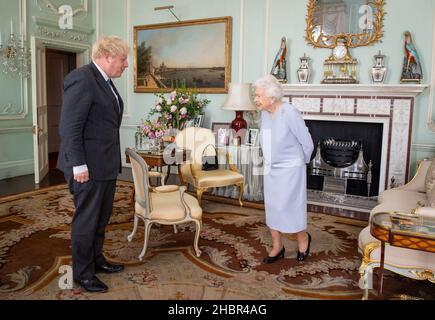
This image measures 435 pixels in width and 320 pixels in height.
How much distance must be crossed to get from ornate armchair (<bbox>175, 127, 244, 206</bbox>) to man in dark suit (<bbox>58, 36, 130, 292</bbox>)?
202 centimetres

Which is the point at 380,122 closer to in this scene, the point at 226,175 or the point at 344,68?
the point at 344,68

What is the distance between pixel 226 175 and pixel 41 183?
299 centimetres

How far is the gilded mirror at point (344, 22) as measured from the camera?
502cm

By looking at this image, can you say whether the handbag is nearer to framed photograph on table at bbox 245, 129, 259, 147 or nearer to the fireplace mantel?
framed photograph on table at bbox 245, 129, 259, 147

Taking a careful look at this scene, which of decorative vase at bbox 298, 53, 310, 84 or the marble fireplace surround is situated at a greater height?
decorative vase at bbox 298, 53, 310, 84

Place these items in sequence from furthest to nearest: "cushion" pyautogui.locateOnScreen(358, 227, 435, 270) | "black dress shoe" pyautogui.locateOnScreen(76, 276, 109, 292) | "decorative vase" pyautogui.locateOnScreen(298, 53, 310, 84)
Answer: "decorative vase" pyautogui.locateOnScreen(298, 53, 310, 84) < "black dress shoe" pyautogui.locateOnScreen(76, 276, 109, 292) < "cushion" pyautogui.locateOnScreen(358, 227, 435, 270)

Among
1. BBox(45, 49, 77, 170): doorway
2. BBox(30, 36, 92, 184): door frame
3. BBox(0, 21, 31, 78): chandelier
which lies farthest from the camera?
BBox(45, 49, 77, 170): doorway

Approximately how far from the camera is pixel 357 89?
16.4 ft

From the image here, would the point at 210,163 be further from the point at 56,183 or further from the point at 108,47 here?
the point at 108,47

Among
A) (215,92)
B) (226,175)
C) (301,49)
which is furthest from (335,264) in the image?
(215,92)

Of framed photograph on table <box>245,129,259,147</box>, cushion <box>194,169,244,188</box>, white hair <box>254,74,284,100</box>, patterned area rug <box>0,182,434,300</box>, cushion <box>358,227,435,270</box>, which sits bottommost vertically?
patterned area rug <box>0,182,434,300</box>

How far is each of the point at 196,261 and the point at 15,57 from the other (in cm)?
486

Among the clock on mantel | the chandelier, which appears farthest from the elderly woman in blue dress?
the chandelier

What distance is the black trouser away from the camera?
2574 millimetres
